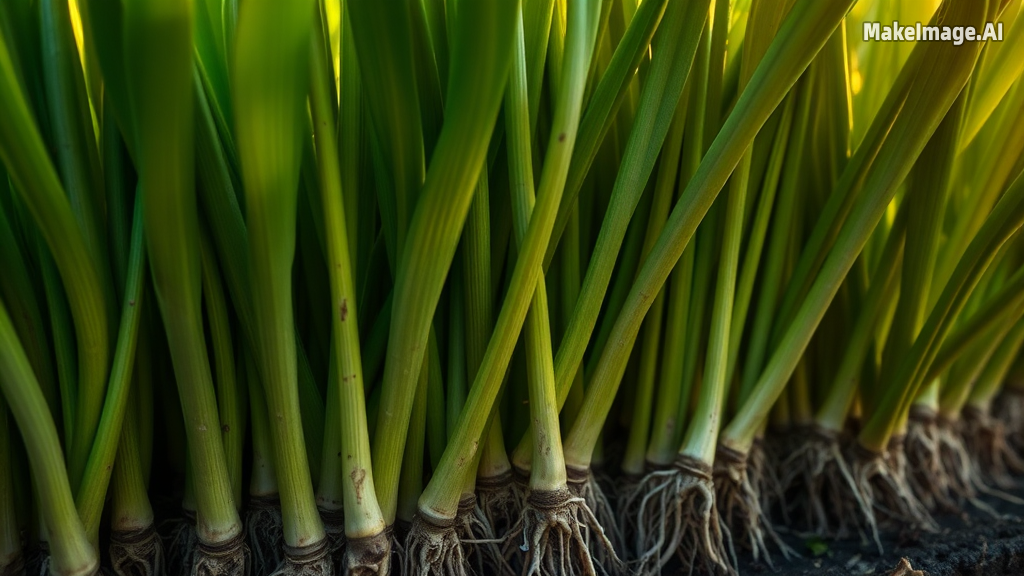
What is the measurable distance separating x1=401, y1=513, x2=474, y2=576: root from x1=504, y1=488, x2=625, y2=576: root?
0.21 ft

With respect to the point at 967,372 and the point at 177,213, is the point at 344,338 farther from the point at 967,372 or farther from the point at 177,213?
the point at 967,372

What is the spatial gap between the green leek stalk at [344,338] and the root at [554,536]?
0.14 meters

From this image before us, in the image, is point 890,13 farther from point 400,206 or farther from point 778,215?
point 400,206

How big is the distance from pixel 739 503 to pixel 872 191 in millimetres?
355

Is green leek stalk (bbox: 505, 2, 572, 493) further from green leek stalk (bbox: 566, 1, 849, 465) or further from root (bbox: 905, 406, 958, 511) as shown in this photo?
root (bbox: 905, 406, 958, 511)

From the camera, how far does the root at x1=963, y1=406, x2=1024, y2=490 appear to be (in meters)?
0.93

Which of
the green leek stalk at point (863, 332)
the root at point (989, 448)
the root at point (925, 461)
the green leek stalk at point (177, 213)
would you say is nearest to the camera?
the green leek stalk at point (177, 213)

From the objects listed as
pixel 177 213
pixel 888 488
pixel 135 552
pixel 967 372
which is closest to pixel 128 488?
pixel 135 552

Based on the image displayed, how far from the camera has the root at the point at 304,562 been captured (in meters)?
0.53

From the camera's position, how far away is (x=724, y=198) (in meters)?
0.66

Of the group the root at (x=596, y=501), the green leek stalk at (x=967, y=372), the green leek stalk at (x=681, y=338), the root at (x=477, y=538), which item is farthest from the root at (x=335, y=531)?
the green leek stalk at (x=967, y=372)

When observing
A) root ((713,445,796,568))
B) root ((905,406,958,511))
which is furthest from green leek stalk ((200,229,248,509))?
root ((905,406,958,511))

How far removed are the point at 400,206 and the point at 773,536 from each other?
56 cm

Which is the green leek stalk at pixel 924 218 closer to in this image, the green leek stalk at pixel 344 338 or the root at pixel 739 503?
the root at pixel 739 503
